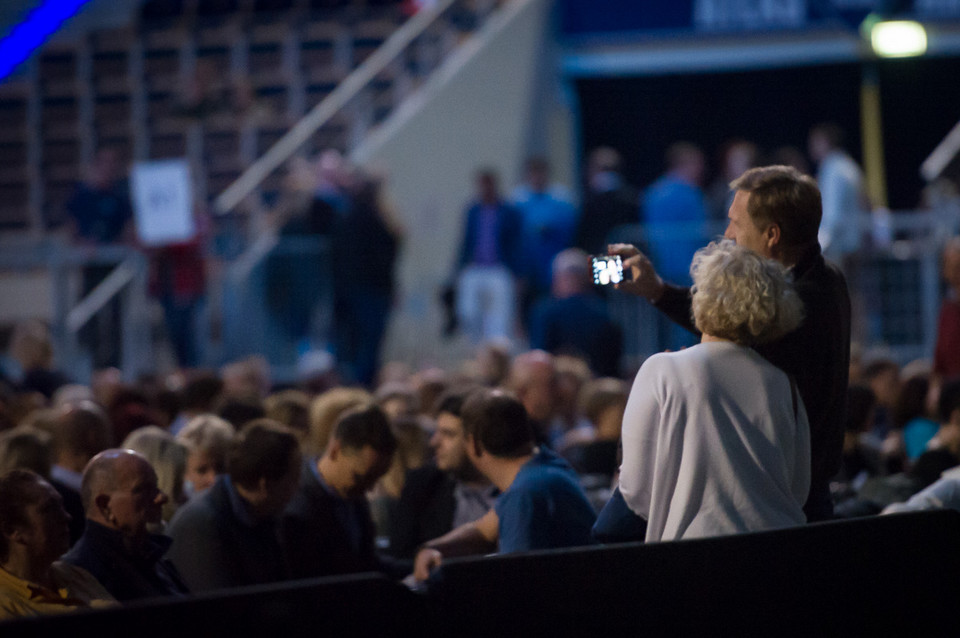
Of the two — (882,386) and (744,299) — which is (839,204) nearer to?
(882,386)

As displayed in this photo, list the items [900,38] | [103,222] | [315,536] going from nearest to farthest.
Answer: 1. [315,536]
2. [900,38]
3. [103,222]

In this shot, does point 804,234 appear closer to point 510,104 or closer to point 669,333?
point 669,333

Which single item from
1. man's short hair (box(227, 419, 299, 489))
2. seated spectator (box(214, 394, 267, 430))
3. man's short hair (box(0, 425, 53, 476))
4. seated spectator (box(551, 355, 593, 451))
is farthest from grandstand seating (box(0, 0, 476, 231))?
man's short hair (box(227, 419, 299, 489))

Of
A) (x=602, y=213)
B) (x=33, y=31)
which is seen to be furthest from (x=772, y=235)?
(x=33, y=31)

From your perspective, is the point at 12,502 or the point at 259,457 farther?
the point at 259,457

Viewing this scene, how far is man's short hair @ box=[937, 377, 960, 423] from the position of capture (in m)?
6.36

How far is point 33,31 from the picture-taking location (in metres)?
16.9

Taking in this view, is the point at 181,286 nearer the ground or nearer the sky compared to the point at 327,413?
nearer the sky

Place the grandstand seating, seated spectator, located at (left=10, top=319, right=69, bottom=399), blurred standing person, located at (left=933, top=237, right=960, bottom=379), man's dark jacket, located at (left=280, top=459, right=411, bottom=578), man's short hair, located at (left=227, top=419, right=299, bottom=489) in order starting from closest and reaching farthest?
1. man's short hair, located at (left=227, top=419, right=299, bottom=489)
2. man's dark jacket, located at (left=280, top=459, right=411, bottom=578)
3. blurred standing person, located at (left=933, top=237, right=960, bottom=379)
4. seated spectator, located at (left=10, top=319, right=69, bottom=399)
5. the grandstand seating

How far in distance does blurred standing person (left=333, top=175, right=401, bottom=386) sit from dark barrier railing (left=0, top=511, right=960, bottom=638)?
9171 mm

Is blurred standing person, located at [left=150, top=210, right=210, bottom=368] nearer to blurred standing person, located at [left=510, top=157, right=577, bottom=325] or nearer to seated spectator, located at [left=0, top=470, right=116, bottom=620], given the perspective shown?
blurred standing person, located at [left=510, top=157, right=577, bottom=325]

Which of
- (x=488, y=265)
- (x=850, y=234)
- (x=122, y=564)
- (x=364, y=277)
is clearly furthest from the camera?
(x=488, y=265)

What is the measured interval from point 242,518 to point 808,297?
2.16m

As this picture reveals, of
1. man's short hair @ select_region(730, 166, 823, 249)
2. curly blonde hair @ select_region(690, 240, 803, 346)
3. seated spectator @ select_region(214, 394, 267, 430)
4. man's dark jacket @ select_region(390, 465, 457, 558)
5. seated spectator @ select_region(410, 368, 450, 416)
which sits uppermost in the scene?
man's short hair @ select_region(730, 166, 823, 249)
